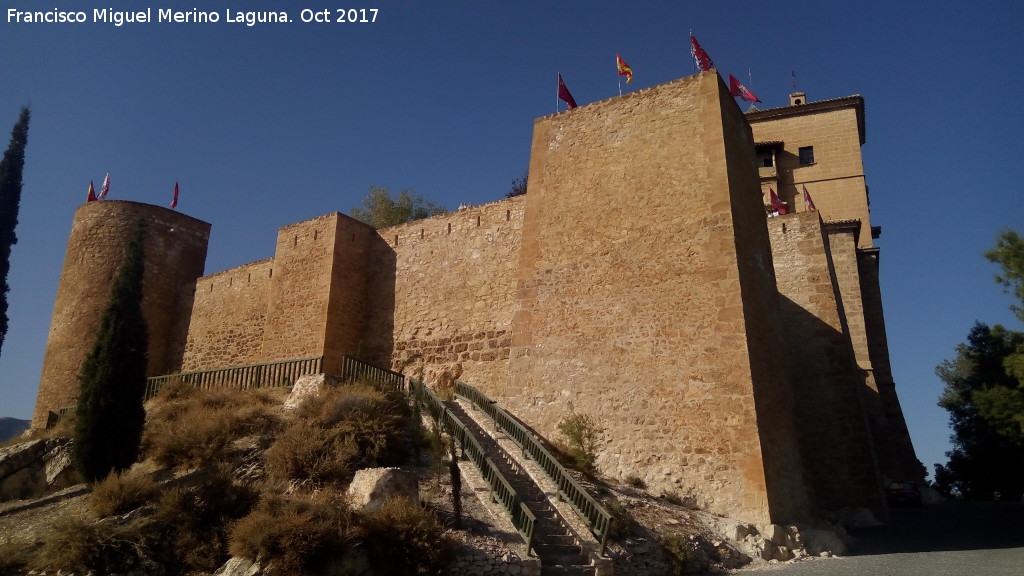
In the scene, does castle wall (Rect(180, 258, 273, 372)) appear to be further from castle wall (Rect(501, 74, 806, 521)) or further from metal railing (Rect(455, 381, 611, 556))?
castle wall (Rect(501, 74, 806, 521))

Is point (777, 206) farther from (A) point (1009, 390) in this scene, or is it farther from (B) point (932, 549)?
(B) point (932, 549)

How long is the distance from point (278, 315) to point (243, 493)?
29.6ft

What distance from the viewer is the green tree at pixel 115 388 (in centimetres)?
1073

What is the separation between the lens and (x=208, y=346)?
19828 millimetres

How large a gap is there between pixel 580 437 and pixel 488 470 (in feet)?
7.04

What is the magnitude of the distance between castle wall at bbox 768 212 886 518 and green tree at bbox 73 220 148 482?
11631 millimetres

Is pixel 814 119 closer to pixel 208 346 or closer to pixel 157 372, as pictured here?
pixel 208 346

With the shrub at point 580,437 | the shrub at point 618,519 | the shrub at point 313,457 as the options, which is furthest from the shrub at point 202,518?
the shrub at point 580,437

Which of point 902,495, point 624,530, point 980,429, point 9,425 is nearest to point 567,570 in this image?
point 624,530

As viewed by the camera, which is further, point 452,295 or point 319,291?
point 319,291

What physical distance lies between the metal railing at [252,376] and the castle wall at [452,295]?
6.58 ft

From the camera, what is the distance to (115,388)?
11.1 m

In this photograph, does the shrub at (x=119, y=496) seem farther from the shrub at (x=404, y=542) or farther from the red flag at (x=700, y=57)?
the red flag at (x=700, y=57)

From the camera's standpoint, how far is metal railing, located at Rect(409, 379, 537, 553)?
327 inches
